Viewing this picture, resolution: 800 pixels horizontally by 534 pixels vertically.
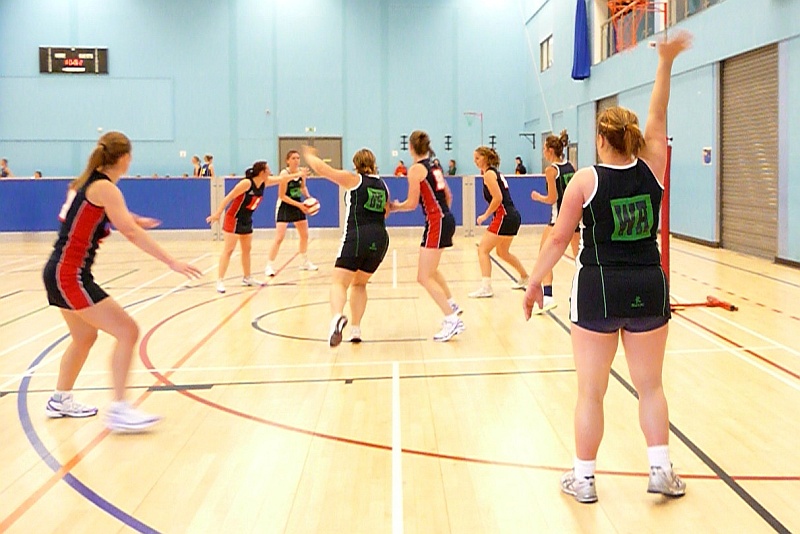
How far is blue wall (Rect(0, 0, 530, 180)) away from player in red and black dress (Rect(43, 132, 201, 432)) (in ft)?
85.3

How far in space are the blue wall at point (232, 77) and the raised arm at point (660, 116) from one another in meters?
27.4

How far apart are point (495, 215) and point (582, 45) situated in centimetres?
1496

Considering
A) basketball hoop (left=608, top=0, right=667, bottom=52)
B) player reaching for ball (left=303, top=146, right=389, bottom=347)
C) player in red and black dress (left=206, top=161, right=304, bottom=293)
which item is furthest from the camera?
basketball hoop (left=608, top=0, right=667, bottom=52)

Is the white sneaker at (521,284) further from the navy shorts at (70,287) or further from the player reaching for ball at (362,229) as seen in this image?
the navy shorts at (70,287)

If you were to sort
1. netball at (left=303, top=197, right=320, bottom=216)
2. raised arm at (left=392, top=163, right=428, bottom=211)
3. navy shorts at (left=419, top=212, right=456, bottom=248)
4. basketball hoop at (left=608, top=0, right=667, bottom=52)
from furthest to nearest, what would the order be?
basketball hoop at (left=608, top=0, right=667, bottom=52) < netball at (left=303, top=197, right=320, bottom=216) < navy shorts at (left=419, top=212, right=456, bottom=248) < raised arm at (left=392, top=163, right=428, bottom=211)

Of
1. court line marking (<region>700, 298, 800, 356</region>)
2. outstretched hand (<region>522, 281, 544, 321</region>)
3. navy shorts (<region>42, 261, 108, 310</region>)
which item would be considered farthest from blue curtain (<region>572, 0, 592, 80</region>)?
outstretched hand (<region>522, 281, 544, 321</region>)

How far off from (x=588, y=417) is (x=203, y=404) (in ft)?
10.1

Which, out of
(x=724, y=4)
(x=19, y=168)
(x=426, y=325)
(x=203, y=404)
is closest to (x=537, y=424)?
(x=203, y=404)

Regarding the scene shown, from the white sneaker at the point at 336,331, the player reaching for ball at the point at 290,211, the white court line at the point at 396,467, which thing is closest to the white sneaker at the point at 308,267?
the player reaching for ball at the point at 290,211

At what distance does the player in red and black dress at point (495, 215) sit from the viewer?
10.4m

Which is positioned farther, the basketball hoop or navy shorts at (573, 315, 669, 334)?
the basketball hoop

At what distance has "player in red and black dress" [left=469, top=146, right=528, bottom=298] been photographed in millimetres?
10391

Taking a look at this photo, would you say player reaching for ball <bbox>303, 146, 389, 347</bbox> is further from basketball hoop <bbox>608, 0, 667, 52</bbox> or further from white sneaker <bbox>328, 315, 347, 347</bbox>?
basketball hoop <bbox>608, 0, 667, 52</bbox>

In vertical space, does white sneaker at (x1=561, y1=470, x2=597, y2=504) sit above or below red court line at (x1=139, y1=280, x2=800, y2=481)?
above
